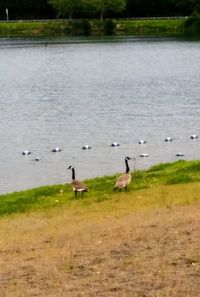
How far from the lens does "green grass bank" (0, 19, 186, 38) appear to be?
6467 inches

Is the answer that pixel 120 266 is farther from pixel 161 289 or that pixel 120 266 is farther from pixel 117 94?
pixel 117 94

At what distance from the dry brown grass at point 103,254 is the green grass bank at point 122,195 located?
83 cm

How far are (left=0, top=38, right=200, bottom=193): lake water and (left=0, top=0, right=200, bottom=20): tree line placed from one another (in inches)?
2788

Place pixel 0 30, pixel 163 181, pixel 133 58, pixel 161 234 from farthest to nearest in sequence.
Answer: pixel 0 30
pixel 133 58
pixel 163 181
pixel 161 234

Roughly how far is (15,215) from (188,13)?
6558 inches

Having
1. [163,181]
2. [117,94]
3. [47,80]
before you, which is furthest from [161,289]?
[47,80]

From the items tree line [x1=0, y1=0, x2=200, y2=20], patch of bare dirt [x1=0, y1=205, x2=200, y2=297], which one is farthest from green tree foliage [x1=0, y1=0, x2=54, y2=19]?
patch of bare dirt [x1=0, y1=205, x2=200, y2=297]

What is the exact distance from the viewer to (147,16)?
190 metres

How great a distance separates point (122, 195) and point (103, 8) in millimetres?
159000

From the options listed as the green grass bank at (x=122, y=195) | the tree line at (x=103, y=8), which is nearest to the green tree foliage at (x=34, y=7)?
the tree line at (x=103, y=8)

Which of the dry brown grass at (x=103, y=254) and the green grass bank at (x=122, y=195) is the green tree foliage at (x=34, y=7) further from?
the dry brown grass at (x=103, y=254)

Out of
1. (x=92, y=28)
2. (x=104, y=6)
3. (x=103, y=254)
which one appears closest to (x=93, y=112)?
(x=103, y=254)

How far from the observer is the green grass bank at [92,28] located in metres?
164

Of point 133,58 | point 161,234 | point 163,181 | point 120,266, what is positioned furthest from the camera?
point 133,58
